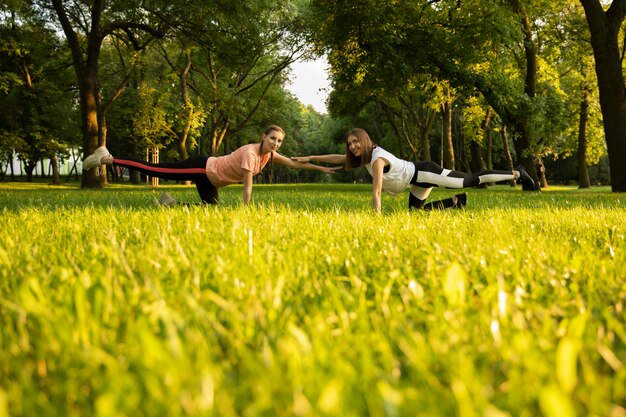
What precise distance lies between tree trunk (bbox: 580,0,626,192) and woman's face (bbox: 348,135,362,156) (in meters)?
12.4

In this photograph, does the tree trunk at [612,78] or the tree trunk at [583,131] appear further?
the tree trunk at [583,131]

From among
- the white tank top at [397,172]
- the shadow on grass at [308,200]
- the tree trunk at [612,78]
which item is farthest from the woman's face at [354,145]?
the tree trunk at [612,78]

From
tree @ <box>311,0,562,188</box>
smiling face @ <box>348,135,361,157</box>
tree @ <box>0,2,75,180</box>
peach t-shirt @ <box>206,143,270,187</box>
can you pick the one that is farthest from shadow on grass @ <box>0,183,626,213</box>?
tree @ <box>0,2,75,180</box>

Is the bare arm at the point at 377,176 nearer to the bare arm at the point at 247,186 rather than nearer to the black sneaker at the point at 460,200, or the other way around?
the black sneaker at the point at 460,200

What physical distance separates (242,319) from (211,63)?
128 ft

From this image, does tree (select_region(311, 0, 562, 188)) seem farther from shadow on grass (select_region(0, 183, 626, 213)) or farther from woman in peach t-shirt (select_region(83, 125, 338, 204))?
woman in peach t-shirt (select_region(83, 125, 338, 204))

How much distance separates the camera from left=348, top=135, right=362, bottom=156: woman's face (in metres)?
7.79

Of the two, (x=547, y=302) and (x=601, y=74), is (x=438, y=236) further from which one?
(x=601, y=74)

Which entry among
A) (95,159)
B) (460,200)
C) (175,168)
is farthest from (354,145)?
(95,159)

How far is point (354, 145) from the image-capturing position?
307 inches

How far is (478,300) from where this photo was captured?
1.88 m

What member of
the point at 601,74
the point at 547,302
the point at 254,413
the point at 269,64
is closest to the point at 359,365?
the point at 254,413

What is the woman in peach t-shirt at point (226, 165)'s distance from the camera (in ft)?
26.2

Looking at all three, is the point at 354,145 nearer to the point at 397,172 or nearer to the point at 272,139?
the point at 397,172
